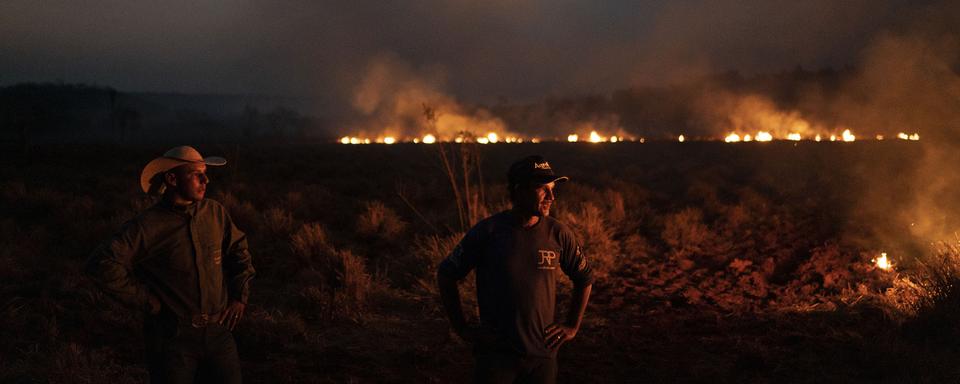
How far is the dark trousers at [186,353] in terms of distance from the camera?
3.05m

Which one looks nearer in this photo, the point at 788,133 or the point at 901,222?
the point at 901,222

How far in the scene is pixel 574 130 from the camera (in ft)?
220

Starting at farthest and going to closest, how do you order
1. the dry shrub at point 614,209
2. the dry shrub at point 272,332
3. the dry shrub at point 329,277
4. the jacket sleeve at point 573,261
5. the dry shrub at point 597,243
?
the dry shrub at point 614,209, the dry shrub at point 597,243, the dry shrub at point 329,277, the dry shrub at point 272,332, the jacket sleeve at point 573,261

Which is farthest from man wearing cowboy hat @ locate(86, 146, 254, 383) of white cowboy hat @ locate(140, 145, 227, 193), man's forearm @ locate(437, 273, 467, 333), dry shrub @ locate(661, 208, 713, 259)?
dry shrub @ locate(661, 208, 713, 259)

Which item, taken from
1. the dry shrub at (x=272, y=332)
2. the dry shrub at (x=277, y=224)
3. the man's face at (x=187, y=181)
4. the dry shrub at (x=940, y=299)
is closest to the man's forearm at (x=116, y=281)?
the man's face at (x=187, y=181)

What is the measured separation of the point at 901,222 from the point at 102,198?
1790 centimetres

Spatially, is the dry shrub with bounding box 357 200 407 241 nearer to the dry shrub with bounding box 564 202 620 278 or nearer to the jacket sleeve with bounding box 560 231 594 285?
the dry shrub with bounding box 564 202 620 278

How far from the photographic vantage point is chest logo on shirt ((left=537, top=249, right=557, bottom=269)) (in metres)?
3.00

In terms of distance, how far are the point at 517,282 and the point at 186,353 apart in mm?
1617

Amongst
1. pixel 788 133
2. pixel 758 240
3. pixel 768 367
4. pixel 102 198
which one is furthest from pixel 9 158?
pixel 788 133

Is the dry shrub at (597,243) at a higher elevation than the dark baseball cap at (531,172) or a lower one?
lower

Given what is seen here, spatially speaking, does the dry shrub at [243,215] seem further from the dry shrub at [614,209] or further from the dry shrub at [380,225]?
the dry shrub at [614,209]

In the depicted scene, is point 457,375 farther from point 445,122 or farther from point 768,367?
point 445,122

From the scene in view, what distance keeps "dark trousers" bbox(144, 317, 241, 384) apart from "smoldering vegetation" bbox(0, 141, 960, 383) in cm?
239
